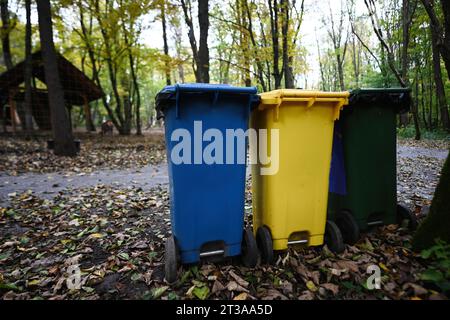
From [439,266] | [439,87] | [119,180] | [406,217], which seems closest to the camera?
[439,266]

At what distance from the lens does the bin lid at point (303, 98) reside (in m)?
1.94

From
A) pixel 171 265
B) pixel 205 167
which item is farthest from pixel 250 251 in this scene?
pixel 205 167

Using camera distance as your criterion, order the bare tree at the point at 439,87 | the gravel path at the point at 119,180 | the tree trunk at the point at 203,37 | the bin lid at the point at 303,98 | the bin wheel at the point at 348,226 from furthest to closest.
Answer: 1. the bare tree at the point at 439,87
2. the tree trunk at the point at 203,37
3. the gravel path at the point at 119,180
4. the bin wheel at the point at 348,226
5. the bin lid at the point at 303,98

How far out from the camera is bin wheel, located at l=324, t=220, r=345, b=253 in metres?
2.18

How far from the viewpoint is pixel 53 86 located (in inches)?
294

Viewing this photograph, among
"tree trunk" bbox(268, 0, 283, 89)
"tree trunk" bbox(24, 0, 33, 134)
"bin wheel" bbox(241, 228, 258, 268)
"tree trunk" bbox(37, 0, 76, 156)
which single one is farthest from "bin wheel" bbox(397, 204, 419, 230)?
"tree trunk" bbox(24, 0, 33, 134)

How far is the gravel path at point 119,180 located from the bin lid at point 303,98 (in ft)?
8.64

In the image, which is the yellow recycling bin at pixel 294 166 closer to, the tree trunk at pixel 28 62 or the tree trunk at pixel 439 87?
the tree trunk at pixel 28 62

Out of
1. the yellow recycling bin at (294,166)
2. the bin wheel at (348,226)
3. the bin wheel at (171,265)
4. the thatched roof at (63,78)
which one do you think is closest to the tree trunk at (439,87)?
the bin wheel at (348,226)

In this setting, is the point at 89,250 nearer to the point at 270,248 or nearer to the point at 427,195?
the point at 270,248

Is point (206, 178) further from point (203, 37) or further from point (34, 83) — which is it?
point (34, 83)

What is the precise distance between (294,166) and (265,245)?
679 millimetres
